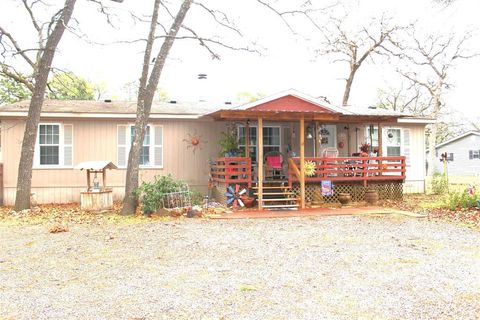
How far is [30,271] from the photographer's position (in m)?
5.45

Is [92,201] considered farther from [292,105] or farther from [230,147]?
[292,105]

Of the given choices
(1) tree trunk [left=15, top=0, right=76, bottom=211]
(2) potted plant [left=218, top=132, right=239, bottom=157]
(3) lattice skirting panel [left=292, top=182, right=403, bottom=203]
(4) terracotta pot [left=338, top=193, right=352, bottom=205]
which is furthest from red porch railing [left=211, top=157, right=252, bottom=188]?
(1) tree trunk [left=15, top=0, right=76, bottom=211]

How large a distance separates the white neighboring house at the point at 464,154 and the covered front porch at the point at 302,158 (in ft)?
69.9

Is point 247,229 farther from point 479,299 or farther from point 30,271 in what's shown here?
point 479,299

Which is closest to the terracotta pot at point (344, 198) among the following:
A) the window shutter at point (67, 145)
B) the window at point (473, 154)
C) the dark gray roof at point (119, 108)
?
the dark gray roof at point (119, 108)

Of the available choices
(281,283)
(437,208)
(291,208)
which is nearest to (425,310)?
(281,283)

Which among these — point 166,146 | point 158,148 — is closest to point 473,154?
point 166,146

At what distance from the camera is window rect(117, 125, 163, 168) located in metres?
14.0

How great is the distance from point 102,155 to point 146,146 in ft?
4.74

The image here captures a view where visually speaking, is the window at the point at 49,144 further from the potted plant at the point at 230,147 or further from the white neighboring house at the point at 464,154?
the white neighboring house at the point at 464,154

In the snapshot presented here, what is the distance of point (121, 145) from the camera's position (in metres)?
14.0

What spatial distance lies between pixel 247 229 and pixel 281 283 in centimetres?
388

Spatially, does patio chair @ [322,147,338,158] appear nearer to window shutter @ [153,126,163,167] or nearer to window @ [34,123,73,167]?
window shutter @ [153,126,163,167]

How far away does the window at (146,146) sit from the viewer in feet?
45.9
